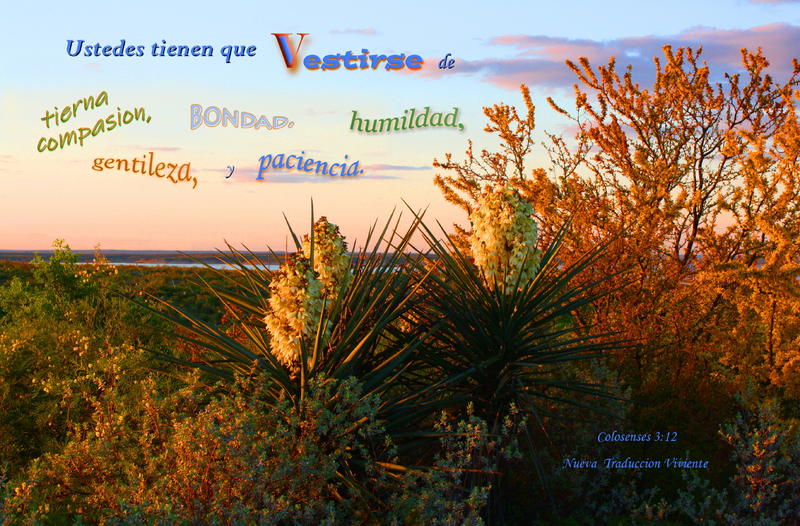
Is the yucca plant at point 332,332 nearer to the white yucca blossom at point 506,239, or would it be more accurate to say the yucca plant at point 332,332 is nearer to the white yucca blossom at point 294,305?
the white yucca blossom at point 294,305

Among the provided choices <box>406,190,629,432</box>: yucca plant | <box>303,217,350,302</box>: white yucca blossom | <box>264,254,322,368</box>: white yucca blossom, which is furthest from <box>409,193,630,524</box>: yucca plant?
<box>264,254,322,368</box>: white yucca blossom

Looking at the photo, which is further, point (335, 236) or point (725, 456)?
point (725, 456)

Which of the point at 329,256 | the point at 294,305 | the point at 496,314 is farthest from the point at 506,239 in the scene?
the point at 294,305

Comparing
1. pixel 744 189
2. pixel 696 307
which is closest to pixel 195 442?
pixel 696 307

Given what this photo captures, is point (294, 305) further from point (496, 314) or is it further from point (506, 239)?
point (506, 239)

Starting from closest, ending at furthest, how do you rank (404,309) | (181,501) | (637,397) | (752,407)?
(181,501)
(404,309)
(752,407)
(637,397)

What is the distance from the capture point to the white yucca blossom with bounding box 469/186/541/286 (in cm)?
713

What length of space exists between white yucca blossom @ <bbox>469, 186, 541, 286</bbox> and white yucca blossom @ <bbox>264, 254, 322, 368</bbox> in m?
2.07

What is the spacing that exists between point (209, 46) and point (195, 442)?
7629mm

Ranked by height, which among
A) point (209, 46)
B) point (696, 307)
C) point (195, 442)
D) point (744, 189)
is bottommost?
point (195, 442)

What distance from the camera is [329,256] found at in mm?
6188

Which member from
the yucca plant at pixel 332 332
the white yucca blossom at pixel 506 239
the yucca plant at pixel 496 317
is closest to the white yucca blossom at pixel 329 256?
the yucca plant at pixel 332 332

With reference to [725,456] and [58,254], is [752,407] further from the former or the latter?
[58,254]

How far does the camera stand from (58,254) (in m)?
14.3
